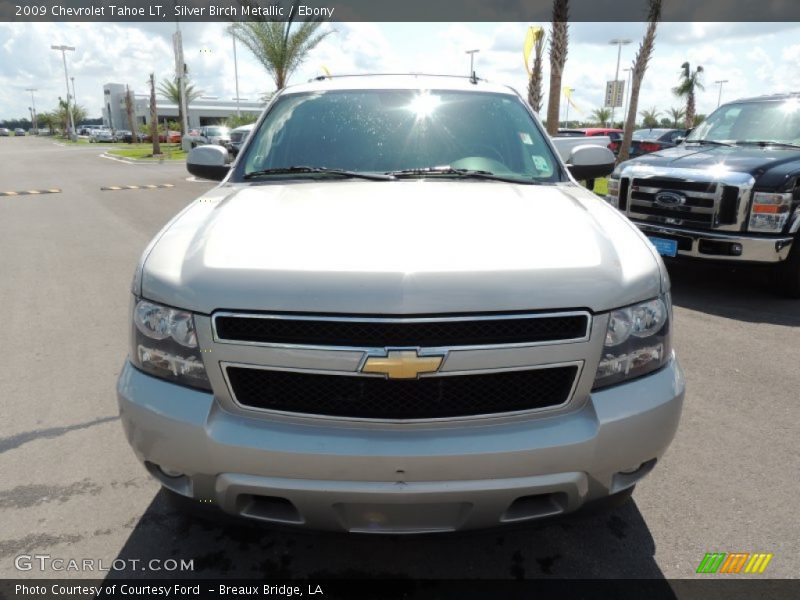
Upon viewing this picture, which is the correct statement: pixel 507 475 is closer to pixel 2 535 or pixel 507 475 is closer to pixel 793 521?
pixel 793 521

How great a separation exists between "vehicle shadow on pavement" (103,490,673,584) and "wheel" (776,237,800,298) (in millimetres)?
4474

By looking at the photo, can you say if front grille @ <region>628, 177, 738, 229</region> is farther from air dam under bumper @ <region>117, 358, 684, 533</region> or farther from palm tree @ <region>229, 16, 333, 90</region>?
palm tree @ <region>229, 16, 333, 90</region>

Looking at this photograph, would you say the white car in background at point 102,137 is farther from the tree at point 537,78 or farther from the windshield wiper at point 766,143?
the windshield wiper at point 766,143

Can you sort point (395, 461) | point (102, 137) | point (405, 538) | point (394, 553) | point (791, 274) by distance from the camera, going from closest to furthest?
1. point (395, 461)
2. point (405, 538)
3. point (394, 553)
4. point (791, 274)
5. point (102, 137)

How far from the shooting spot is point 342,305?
1.87 meters

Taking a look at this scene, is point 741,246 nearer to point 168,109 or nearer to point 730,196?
point 730,196

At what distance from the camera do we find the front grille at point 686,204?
19.4 feet

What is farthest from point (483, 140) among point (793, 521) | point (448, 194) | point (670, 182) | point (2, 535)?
point (670, 182)

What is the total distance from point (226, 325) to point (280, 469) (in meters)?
0.47

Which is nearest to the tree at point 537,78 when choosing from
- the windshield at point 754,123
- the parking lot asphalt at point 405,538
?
the windshield at point 754,123

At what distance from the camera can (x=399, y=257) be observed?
200 centimetres

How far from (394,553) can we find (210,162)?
253 cm

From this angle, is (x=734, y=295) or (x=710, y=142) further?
(x=710, y=142)

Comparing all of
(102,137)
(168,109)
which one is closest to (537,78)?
(102,137)
